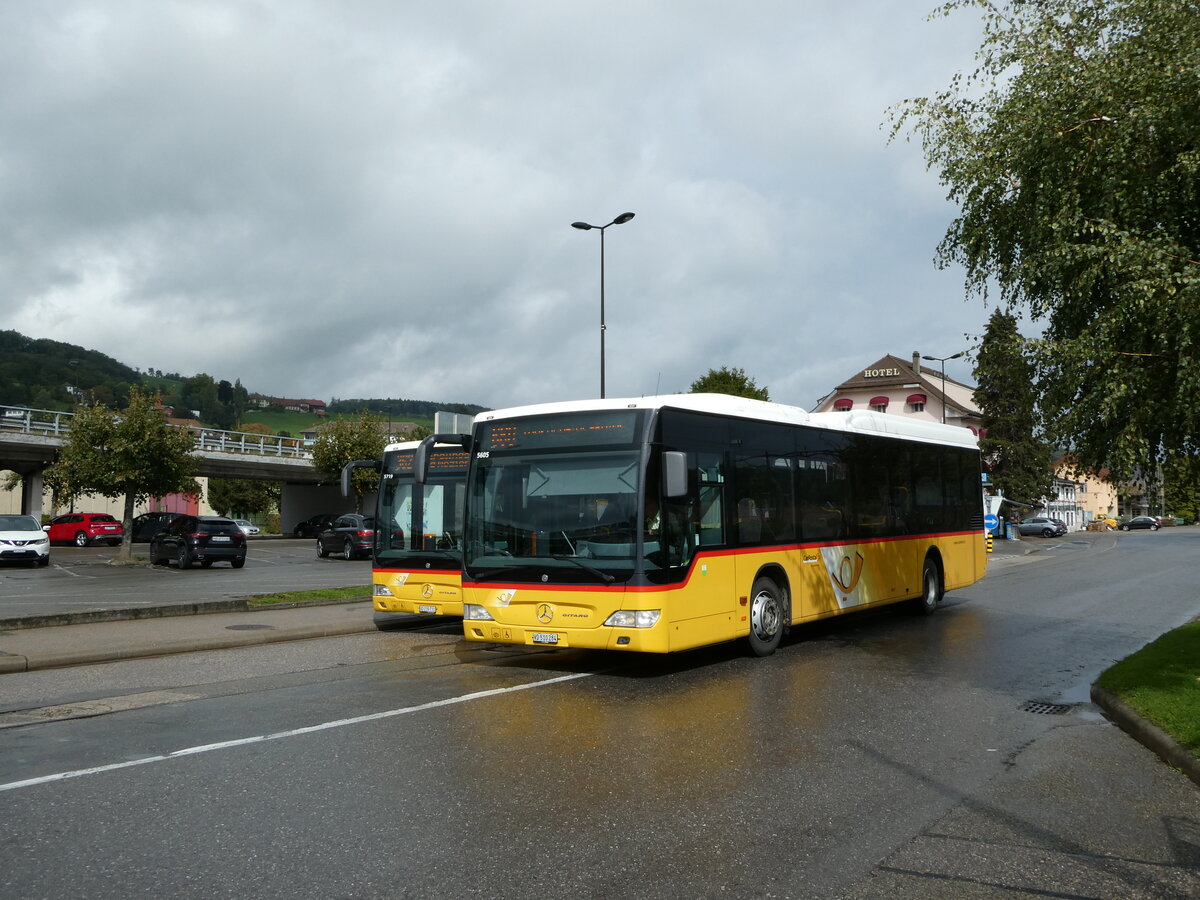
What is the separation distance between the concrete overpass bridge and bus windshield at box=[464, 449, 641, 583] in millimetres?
38488

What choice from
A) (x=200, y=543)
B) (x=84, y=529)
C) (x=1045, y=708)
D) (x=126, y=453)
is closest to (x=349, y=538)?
(x=200, y=543)

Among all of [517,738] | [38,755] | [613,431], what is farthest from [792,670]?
[38,755]

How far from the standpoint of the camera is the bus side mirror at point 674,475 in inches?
373

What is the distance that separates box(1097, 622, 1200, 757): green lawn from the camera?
24.1ft

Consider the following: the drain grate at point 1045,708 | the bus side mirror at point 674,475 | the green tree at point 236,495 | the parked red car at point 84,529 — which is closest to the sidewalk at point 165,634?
the bus side mirror at point 674,475

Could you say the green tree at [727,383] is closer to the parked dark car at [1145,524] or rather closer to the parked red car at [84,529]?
the parked red car at [84,529]

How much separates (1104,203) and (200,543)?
28659 mm

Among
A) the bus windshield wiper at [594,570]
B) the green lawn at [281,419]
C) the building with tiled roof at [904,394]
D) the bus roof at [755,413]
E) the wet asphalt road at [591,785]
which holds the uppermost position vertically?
the green lawn at [281,419]

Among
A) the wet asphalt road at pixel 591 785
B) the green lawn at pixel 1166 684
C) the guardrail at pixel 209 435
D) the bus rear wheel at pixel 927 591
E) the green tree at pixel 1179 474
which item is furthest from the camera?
the guardrail at pixel 209 435

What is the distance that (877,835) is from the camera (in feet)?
16.6

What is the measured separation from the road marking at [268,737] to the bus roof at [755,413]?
2.81 meters

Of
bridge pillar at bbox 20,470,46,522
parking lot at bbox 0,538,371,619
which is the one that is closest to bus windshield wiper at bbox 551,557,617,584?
parking lot at bbox 0,538,371,619

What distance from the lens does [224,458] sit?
58562 mm

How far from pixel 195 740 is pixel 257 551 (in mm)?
39681
